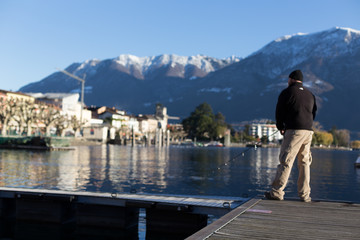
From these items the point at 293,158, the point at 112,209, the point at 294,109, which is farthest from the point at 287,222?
the point at 112,209

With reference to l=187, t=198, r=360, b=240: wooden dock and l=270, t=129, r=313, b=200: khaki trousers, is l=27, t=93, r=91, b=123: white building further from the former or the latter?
l=187, t=198, r=360, b=240: wooden dock

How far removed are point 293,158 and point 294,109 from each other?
3.45 feet

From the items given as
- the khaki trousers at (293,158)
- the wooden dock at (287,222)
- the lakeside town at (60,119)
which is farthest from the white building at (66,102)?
the wooden dock at (287,222)

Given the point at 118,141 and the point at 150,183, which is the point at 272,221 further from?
the point at 118,141

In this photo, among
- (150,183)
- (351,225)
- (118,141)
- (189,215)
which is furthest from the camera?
(118,141)

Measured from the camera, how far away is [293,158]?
30.5 ft

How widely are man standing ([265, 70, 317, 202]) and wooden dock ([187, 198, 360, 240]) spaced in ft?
1.47

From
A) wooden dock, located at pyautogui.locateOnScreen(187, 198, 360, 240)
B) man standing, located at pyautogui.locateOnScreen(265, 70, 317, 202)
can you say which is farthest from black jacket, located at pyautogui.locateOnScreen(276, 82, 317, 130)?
wooden dock, located at pyautogui.locateOnScreen(187, 198, 360, 240)

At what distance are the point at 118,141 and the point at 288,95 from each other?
14636 cm

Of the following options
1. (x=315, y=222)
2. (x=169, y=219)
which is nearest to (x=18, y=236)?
(x=169, y=219)

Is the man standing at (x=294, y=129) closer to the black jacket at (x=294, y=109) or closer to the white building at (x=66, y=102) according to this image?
the black jacket at (x=294, y=109)

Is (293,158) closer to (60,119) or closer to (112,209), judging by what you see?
(112,209)

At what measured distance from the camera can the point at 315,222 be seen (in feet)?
24.1

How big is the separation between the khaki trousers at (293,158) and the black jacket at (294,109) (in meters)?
0.17
